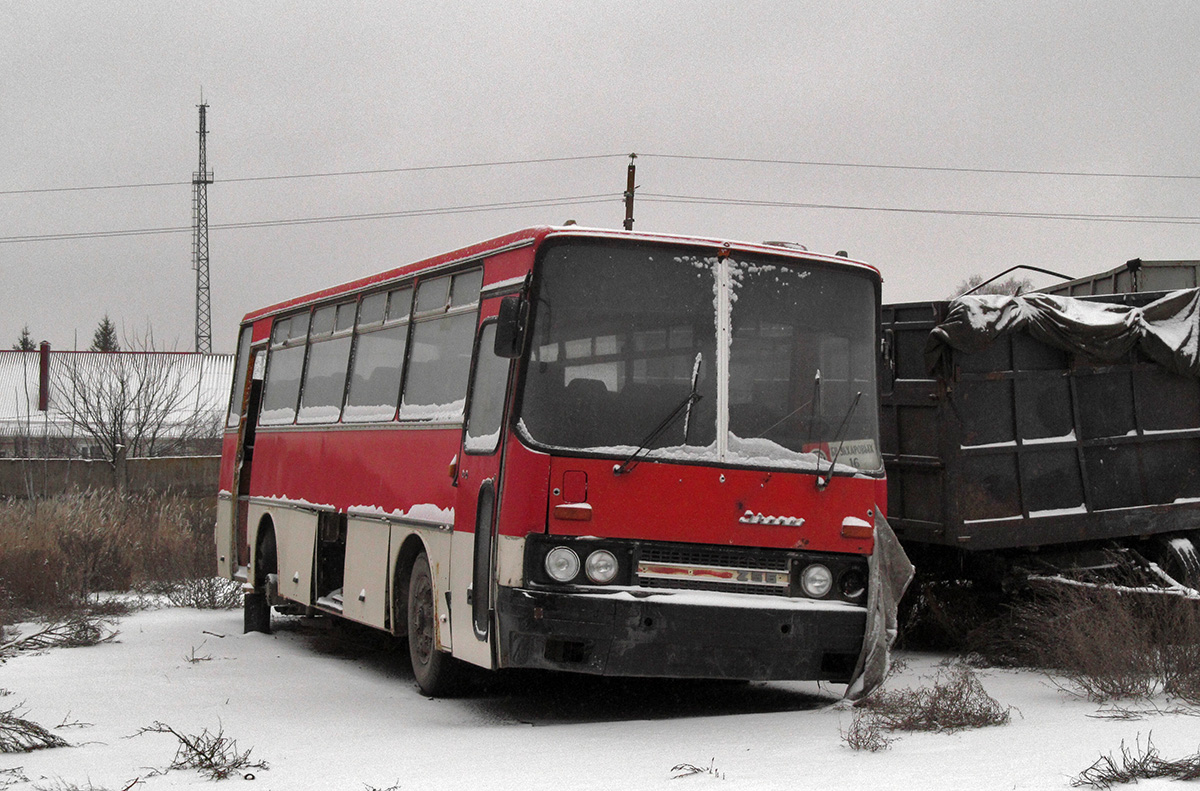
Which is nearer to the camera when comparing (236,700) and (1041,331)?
(236,700)

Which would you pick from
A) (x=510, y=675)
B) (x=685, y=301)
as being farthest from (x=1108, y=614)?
(x=510, y=675)

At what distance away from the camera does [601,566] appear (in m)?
8.51

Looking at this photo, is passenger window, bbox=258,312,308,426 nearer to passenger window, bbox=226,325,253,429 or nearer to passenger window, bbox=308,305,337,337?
passenger window, bbox=308,305,337,337

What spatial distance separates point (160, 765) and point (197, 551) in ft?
42.5

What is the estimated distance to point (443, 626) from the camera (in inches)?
380

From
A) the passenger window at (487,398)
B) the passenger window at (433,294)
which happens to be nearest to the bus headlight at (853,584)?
the passenger window at (487,398)

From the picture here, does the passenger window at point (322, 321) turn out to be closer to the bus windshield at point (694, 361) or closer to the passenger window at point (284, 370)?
the passenger window at point (284, 370)

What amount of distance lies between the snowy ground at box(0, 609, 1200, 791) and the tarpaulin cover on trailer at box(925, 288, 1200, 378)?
2.66 metres

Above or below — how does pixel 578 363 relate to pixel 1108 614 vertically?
above

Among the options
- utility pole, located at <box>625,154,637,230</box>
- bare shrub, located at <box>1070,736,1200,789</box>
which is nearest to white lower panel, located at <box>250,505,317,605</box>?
bare shrub, located at <box>1070,736,1200,789</box>

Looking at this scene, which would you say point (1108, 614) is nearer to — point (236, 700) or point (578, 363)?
point (578, 363)

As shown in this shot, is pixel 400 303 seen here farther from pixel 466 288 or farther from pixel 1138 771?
pixel 1138 771

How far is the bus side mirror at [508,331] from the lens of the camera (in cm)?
849

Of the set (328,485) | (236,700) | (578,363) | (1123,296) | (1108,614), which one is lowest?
(236,700)
